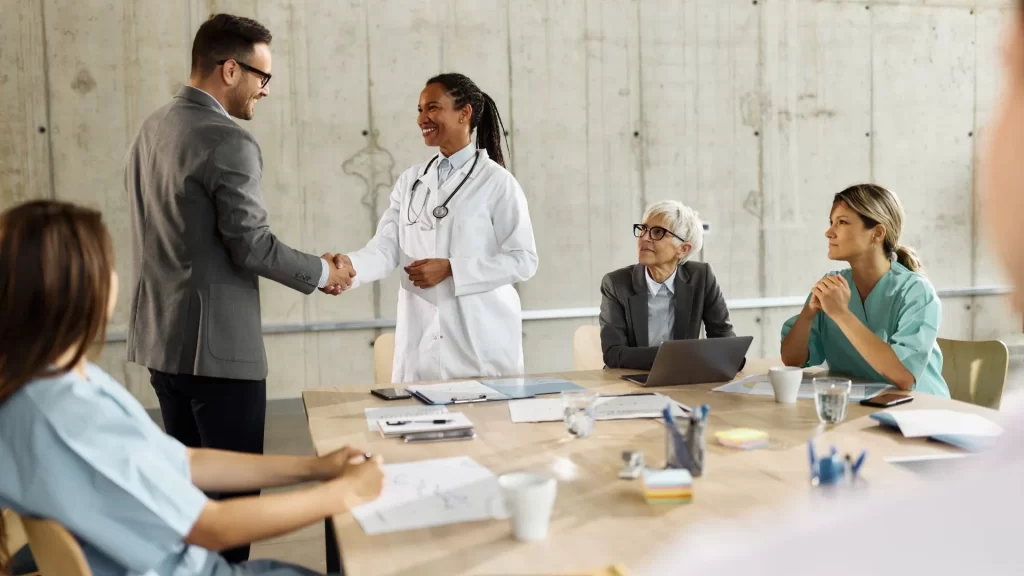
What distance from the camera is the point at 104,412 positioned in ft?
3.98

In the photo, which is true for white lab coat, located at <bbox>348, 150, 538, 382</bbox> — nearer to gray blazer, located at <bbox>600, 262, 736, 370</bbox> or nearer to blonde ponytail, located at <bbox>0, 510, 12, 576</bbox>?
gray blazer, located at <bbox>600, 262, 736, 370</bbox>

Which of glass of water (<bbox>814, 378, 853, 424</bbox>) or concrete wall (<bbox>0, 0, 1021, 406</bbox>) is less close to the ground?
concrete wall (<bbox>0, 0, 1021, 406</bbox>)

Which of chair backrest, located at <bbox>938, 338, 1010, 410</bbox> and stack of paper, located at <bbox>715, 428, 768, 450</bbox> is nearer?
stack of paper, located at <bbox>715, 428, 768, 450</bbox>

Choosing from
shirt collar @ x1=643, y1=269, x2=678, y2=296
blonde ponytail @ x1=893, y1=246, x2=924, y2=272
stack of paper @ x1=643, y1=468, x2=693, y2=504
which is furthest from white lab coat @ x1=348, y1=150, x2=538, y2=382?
stack of paper @ x1=643, y1=468, x2=693, y2=504

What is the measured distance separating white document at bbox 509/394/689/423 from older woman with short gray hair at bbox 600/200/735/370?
833mm

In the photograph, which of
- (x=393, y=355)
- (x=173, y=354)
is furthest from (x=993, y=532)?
(x=393, y=355)

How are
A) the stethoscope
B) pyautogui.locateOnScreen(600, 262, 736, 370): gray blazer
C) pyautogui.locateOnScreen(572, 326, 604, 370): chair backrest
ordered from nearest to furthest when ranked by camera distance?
pyautogui.locateOnScreen(600, 262, 736, 370): gray blazer
the stethoscope
pyautogui.locateOnScreen(572, 326, 604, 370): chair backrest

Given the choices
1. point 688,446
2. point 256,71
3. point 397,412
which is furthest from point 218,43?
point 688,446

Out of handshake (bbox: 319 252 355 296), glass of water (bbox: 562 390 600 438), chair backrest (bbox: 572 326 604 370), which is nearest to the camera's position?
glass of water (bbox: 562 390 600 438)

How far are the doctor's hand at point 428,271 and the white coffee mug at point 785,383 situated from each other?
1.26 m

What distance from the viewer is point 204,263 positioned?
7.98 feet

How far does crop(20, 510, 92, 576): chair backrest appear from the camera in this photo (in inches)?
45.5

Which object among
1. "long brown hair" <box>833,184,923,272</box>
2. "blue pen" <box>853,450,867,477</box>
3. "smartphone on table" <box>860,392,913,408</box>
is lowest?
"smartphone on table" <box>860,392,913,408</box>

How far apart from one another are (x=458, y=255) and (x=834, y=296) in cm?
136
